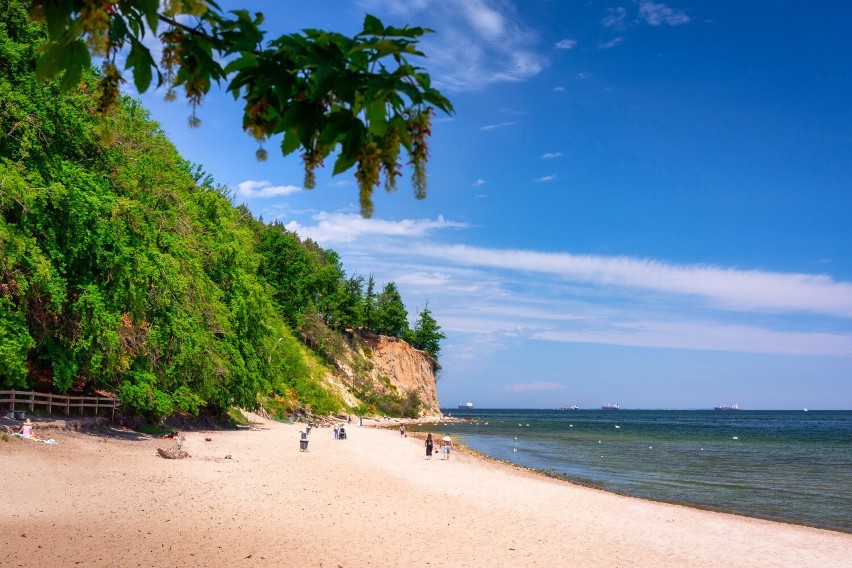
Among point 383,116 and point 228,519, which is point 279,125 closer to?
point 383,116

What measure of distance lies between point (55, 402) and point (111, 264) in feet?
21.1

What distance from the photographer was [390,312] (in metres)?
108

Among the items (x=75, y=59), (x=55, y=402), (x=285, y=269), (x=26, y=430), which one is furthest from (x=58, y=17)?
(x=285, y=269)

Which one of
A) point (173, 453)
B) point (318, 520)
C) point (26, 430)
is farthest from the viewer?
point (173, 453)

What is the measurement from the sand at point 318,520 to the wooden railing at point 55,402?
169cm

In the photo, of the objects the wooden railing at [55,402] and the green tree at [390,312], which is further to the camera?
the green tree at [390,312]

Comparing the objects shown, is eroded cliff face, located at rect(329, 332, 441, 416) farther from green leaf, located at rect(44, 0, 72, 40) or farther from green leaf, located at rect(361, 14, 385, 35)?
green leaf, located at rect(361, 14, 385, 35)

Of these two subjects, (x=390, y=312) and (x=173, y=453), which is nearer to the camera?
(x=173, y=453)

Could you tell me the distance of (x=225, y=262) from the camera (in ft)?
124

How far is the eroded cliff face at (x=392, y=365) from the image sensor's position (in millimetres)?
95875

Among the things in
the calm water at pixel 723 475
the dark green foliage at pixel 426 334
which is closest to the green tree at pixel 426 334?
the dark green foliage at pixel 426 334

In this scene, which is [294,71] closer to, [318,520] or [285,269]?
[318,520]

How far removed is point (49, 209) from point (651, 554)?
2193cm

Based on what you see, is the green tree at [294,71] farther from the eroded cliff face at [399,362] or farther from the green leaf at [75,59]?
the eroded cliff face at [399,362]
